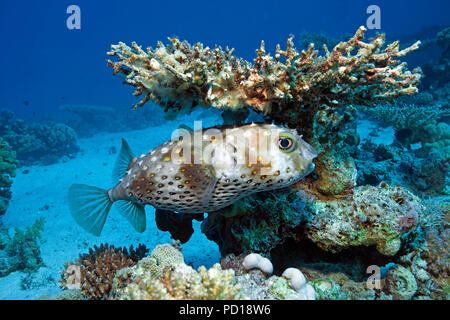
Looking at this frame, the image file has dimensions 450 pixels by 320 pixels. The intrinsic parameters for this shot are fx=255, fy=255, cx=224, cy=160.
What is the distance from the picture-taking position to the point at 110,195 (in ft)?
10.2

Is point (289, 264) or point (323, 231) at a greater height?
point (323, 231)

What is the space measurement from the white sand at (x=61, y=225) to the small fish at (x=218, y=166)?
0.51 metres

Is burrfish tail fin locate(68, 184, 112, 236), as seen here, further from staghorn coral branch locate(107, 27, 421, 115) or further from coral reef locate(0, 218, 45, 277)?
coral reef locate(0, 218, 45, 277)

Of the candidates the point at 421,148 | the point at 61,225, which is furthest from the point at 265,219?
the point at 421,148

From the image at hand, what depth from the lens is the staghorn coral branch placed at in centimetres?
230

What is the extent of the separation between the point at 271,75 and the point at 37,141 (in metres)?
17.5

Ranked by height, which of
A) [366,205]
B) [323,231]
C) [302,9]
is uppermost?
[302,9]

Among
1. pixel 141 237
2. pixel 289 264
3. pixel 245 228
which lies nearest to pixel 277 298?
pixel 245 228

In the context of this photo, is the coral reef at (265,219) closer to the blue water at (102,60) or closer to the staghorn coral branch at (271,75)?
the staghorn coral branch at (271,75)

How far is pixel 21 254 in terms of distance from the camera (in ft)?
17.9
